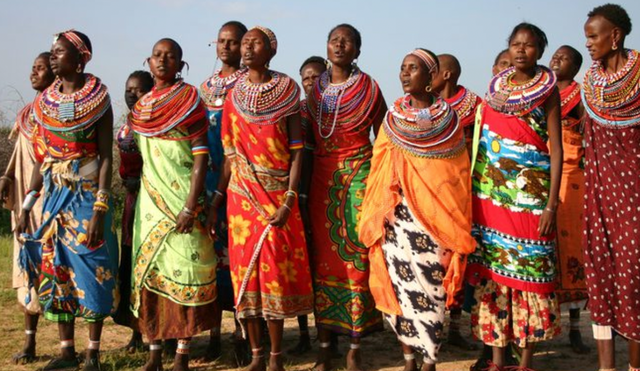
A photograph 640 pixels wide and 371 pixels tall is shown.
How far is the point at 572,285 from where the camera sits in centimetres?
558

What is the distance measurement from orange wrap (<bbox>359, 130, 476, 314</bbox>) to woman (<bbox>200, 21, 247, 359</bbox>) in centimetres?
128

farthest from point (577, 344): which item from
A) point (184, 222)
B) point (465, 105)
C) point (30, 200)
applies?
point (30, 200)

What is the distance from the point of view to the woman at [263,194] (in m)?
4.90

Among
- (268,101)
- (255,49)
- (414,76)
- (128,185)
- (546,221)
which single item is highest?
(255,49)

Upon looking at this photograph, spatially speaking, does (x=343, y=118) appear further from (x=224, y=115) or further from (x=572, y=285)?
(x=572, y=285)

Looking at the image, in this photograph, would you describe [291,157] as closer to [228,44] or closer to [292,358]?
[228,44]

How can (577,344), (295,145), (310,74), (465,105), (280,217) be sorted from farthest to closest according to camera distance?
1. (310,74)
2. (577,344)
3. (465,105)
4. (295,145)
5. (280,217)

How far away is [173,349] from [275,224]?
1628 millimetres

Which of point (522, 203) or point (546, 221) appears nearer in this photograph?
point (546, 221)

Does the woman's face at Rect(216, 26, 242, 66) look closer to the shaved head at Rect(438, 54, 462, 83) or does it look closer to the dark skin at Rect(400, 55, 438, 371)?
the dark skin at Rect(400, 55, 438, 371)

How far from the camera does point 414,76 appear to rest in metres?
4.75

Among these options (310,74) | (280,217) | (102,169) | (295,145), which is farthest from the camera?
(310,74)

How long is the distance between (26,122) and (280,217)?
97.6 inches

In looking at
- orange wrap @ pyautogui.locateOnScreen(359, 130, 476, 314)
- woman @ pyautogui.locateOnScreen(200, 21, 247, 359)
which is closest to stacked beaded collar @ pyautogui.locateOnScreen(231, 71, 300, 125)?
woman @ pyautogui.locateOnScreen(200, 21, 247, 359)
